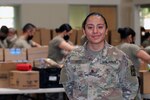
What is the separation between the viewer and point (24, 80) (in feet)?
15.9

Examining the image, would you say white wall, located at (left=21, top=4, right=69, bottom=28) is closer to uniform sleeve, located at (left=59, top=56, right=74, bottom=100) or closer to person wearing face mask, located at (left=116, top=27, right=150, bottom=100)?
person wearing face mask, located at (left=116, top=27, right=150, bottom=100)

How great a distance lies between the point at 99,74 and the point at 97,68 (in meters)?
0.04

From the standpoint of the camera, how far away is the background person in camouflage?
256cm

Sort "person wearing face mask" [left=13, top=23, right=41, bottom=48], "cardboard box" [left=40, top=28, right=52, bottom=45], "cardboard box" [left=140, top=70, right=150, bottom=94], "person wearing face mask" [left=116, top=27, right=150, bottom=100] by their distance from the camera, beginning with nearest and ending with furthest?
1. "person wearing face mask" [left=116, top=27, right=150, bottom=100]
2. "cardboard box" [left=140, top=70, right=150, bottom=94]
3. "person wearing face mask" [left=13, top=23, right=41, bottom=48]
4. "cardboard box" [left=40, top=28, right=52, bottom=45]

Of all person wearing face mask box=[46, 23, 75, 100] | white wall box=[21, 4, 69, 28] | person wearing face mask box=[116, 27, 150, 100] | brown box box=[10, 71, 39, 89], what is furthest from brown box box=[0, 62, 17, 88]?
white wall box=[21, 4, 69, 28]

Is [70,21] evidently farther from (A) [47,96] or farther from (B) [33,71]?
(B) [33,71]

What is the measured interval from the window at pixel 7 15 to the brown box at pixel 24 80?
21.4 feet

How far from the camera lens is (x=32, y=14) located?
11289mm

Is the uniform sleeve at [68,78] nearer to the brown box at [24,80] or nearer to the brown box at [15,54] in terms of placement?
the brown box at [24,80]

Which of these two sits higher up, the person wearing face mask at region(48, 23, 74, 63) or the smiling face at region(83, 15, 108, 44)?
the smiling face at region(83, 15, 108, 44)

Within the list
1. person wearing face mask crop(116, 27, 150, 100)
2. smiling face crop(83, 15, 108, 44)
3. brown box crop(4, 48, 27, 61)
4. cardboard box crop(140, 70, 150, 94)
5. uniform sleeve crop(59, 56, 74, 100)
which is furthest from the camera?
brown box crop(4, 48, 27, 61)

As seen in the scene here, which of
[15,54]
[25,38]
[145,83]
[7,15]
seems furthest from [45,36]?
[145,83]

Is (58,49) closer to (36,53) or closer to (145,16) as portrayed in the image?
(36,53)

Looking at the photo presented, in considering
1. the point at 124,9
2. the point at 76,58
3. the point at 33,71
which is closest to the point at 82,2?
the point at 124,9
